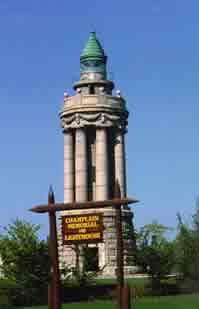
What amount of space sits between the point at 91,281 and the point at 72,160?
2331cm

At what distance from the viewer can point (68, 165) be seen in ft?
258

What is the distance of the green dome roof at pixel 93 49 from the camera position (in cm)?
8325

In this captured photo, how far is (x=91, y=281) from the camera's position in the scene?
57.4 metres

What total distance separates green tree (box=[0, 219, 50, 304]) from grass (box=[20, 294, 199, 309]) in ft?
13.6

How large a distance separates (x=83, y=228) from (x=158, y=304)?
2036 cm

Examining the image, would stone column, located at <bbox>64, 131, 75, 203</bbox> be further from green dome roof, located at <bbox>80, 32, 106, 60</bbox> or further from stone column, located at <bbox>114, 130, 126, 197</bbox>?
green dome roof, located at <bbox>80, 32, 106, 60</bbox>

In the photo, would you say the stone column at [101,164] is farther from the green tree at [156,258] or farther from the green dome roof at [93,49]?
the green tree at [156,258]

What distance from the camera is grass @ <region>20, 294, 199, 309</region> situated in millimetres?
43606

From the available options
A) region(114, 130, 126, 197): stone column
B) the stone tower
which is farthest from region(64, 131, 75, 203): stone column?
A: region(114, 130, 126, 197): stone column

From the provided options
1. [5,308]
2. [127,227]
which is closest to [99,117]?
[127,227]

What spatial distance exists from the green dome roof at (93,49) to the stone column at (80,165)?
9786 millimetres

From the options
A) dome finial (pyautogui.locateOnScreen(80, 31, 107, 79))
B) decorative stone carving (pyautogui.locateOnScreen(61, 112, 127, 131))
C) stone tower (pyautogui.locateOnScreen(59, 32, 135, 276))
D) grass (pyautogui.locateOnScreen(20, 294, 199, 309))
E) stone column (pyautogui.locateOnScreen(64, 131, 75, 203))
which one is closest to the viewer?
grass (pyautogui.locateOnScreen(20, 294, 199, 309))

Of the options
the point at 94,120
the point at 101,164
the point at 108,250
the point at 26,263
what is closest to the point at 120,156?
the point at 101,164

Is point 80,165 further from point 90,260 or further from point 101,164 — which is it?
point 90,260
